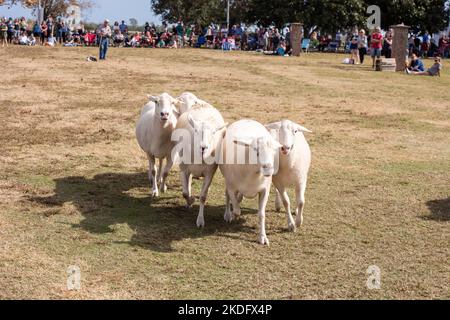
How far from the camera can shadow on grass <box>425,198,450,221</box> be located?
805cm

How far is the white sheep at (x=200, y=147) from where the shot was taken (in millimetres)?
7281

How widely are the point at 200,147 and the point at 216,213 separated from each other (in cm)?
130

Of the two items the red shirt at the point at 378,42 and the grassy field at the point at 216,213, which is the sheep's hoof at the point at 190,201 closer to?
the grassy field at the point at 216,213

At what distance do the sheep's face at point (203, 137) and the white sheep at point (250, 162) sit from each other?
0.19m

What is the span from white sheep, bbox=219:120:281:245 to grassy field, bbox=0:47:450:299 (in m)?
0.47

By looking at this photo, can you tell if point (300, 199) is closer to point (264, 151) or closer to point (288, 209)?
point (288, 209)

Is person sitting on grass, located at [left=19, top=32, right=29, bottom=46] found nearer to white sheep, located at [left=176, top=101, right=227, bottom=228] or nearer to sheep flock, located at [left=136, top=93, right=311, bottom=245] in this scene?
sheep flock, located at [left=136, top=93, right=311, bottom=245]

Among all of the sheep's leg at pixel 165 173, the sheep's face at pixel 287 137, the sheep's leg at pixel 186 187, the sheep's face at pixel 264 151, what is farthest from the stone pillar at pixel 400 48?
the sheep's face at pixel 264 151

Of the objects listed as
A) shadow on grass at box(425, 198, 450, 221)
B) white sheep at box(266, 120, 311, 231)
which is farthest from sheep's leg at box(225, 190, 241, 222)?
shadow on grass at box(425, 198, 450, 221)

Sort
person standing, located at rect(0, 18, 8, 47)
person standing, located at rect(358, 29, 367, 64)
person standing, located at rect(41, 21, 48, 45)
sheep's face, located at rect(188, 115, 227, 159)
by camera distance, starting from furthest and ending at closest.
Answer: person standing, located at rect(41, 21, 48, 45) < person standing, located at rect(0, 18, 8, 47) < person standing, located at rect(358, 29, 367, 64) < sheep's face, located at rect(188, 115, 227, 159)

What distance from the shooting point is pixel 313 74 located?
25031 mm

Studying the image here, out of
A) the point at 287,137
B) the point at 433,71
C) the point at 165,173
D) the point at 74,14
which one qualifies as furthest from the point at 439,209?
the point at 74,14

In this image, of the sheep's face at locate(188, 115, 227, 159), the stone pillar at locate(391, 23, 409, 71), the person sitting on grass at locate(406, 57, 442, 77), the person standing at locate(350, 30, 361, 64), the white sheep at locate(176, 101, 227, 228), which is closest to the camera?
the sheep's face at locate(188, 115, 227, 159)

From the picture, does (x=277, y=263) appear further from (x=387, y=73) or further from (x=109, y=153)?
(x=387, y=73)
